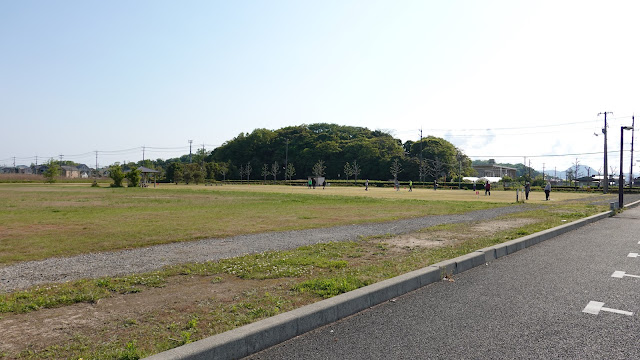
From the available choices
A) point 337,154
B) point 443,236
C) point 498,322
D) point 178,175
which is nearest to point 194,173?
point 178,175

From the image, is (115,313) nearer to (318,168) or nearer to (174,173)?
(174,173)

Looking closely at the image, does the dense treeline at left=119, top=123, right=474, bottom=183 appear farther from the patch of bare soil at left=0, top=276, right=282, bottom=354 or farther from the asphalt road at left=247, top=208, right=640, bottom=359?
the asphalt road at left=247, top=208, right=640, bottom=359

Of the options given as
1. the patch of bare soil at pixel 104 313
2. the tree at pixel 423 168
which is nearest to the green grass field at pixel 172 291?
the patch of bare soil at pixel 104 313

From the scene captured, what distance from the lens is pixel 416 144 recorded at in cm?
10969

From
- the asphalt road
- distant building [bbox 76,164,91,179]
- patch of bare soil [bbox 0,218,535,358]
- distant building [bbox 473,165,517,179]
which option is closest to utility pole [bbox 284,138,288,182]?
distant building [bbox 76,164,91,179]

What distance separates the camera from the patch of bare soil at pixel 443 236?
895cm

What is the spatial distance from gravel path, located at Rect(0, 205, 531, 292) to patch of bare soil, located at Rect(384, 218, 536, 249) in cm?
87

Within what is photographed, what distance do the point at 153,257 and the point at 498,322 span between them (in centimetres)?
591

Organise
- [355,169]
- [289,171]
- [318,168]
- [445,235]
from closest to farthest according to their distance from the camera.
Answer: [445,235] → [355,169] → [318,168] → [289,171]

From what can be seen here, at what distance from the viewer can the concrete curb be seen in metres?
3.31

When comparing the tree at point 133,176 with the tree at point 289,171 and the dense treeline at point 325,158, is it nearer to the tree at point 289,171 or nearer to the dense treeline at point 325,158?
the dense treeline at point 325,158

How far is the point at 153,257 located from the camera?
7.43 meters

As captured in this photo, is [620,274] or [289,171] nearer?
[620,274]

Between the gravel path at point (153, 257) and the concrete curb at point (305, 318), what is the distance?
3.34 meters
